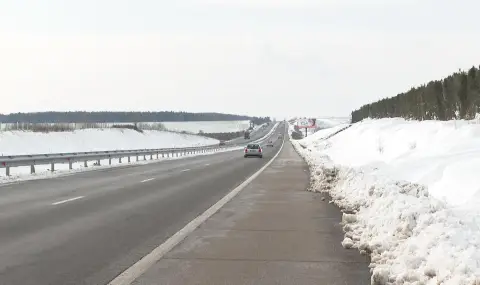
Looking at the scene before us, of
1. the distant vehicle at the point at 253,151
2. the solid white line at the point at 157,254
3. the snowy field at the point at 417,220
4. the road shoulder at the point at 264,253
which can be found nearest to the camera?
the snowy field at the point at 417,220

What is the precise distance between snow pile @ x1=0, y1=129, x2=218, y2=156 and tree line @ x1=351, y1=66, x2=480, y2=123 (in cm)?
4391

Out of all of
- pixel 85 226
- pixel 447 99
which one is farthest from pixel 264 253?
pixel 447 99

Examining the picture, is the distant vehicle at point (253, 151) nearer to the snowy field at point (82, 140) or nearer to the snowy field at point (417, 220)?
the snowy field at point (82, 140)

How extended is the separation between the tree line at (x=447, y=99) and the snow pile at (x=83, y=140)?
43908 millimetres

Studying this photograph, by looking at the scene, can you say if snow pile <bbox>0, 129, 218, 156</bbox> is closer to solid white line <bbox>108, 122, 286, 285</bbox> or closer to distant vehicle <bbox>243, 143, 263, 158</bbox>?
distant vehicle <bbox>243, 143, 263, 158</bbox>

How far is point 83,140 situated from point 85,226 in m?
85.5

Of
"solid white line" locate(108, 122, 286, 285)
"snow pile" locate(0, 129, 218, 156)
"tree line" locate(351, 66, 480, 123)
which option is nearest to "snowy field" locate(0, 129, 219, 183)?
"snow pile" locate(0, 129, 218, 156)

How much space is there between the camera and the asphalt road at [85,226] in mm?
7000

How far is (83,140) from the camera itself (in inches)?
3647

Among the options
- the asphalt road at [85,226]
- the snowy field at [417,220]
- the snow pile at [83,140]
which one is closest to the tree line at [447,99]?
the snowy field at [417,220]

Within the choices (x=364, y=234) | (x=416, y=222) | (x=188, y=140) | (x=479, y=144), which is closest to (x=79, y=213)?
(x=364, y=234)

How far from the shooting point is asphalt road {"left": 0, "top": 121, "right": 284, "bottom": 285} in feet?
23.0

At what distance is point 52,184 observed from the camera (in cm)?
2111

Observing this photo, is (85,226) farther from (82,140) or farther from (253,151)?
(82,140)
